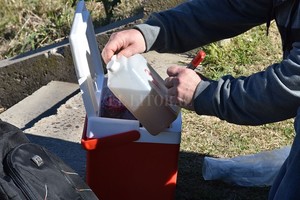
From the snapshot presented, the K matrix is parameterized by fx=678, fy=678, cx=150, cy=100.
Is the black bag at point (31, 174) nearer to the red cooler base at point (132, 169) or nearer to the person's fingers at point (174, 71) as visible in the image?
the red cooler base at point (132, 169)

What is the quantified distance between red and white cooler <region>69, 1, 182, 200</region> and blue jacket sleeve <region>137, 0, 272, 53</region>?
0.27 m

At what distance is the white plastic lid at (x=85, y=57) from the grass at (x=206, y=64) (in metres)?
0.71

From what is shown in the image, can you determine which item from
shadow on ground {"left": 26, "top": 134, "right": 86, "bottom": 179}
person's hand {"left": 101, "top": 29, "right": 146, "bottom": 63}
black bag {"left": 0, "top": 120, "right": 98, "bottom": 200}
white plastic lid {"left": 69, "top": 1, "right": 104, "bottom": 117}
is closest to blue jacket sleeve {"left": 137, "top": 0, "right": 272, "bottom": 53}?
person's hand {"left": 101, "top": 29, "right": 146, "bottom": 63}

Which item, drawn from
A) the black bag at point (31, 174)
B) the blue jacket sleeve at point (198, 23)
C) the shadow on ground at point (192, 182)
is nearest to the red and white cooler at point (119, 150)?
the black bag at point (31, 174)

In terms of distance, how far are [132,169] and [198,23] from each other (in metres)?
0.63

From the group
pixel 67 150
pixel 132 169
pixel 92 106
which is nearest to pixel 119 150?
pixel 132 169

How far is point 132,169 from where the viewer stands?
2529 millimetres

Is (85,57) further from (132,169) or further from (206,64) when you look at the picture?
(206,64)

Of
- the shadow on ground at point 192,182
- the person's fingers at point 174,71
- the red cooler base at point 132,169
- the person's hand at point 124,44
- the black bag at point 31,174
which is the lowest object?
the shadow on ground at point 192,182

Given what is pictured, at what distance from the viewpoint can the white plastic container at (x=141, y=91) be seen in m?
2.33

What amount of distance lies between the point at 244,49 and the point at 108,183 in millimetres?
2083

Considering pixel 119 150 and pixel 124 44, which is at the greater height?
pixel 124 44

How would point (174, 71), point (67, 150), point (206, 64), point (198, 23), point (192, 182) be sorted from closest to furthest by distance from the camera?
1. point (174, 71)
2. point (198, 23)
3. point (192, 182)
4. point (67, 150)
5. point (206, 64)

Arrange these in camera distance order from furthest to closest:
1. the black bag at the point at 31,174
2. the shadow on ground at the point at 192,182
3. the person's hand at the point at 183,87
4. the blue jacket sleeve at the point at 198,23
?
the shadow on ground at the point at 192,182, the blue jacket sleeve at the point at 198,23, the person's hand at the point at 183,87, the black bag at the point at 31,174
